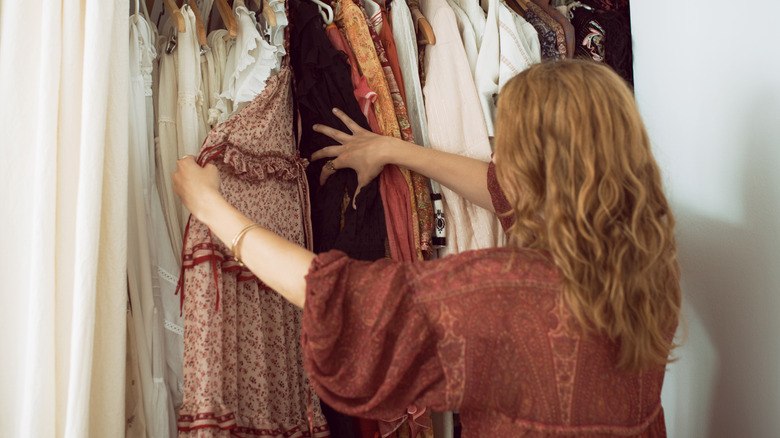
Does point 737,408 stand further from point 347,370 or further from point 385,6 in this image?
point 385,6

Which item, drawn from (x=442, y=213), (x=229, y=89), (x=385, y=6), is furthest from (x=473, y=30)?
(x=229, y=89)

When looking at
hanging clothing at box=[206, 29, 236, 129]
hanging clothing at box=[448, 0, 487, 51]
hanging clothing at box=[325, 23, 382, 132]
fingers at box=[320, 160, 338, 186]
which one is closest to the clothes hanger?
hanging clothing at box=[206, 29, 236, 129]

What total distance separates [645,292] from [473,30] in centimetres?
95

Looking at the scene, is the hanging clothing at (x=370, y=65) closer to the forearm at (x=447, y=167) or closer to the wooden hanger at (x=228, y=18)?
the forearm at (x=447, y=167)

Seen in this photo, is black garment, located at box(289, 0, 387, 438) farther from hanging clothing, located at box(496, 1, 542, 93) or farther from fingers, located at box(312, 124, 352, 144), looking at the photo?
hanging clothing, located at box(496, 1, 542, 93)

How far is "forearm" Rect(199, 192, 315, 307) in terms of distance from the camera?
103 cm

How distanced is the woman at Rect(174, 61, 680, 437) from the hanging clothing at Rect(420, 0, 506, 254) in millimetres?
500

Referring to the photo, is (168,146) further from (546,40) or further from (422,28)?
(546,40)

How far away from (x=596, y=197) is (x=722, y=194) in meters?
0.64

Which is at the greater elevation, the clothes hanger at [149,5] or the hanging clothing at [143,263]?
the clothes hanger at [149,5]

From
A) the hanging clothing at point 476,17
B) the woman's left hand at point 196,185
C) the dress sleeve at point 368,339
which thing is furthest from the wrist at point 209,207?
the hanging clothing at point 476,17

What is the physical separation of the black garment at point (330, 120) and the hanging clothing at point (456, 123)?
20cm

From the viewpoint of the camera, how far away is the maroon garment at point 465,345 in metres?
0.96

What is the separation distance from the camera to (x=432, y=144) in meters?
1.57
